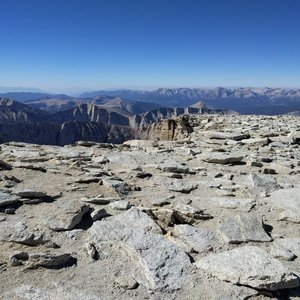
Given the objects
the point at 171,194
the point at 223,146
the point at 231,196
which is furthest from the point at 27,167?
the point at 223,146

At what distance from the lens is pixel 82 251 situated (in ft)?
30.3

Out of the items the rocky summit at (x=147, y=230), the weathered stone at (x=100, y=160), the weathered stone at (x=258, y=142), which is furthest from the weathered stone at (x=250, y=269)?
the weathered stone at (x=258, y=142)

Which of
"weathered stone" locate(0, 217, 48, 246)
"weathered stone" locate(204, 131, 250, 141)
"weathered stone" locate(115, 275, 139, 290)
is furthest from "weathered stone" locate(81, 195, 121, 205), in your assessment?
"weathered stone" locate(204, 131, 250, 141)

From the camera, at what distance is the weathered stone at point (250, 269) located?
312 inches

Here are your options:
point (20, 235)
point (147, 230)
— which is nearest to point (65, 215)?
point (20, 235)

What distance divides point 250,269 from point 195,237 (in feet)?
7.39

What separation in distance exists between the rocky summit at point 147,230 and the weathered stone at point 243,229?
0.03 m

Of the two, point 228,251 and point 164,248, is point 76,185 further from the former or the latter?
point 228,251

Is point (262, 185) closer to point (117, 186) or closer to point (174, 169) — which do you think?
point (174, 169)

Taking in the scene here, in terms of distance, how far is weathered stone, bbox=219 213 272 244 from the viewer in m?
10.3

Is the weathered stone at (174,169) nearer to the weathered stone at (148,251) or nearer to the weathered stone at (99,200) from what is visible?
the weathered stone at (99,200)

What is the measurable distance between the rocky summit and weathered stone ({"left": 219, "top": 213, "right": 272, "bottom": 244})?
0.03 metres

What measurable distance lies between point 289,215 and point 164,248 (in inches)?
199

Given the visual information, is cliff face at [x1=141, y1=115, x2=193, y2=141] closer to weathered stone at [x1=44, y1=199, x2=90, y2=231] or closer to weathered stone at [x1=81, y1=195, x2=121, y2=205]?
weathered stone at [x1=81, y1=195, x2=121, y2=205]
